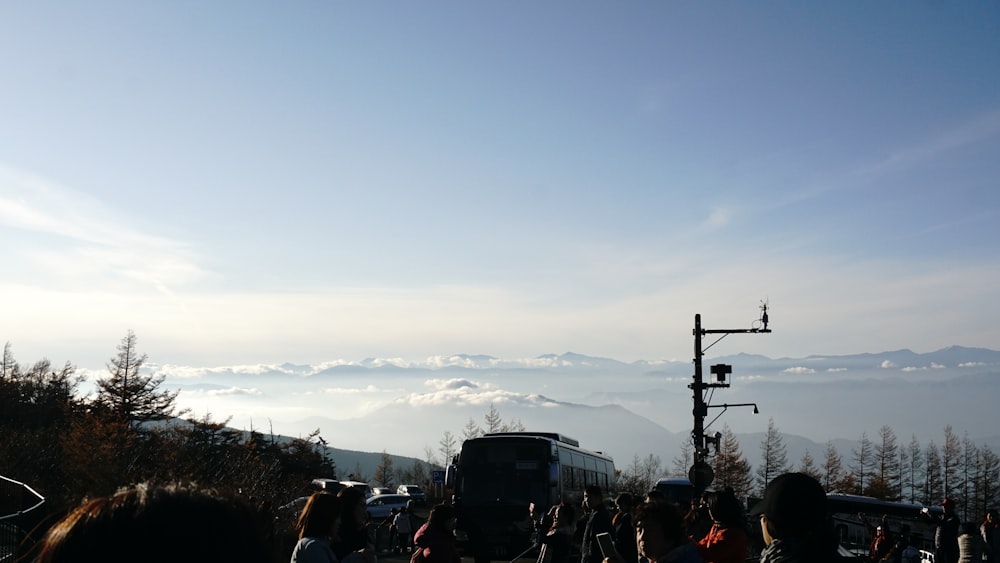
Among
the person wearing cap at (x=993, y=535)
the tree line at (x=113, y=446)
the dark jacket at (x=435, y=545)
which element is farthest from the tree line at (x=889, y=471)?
the dark jacket at (x=435, y=545)

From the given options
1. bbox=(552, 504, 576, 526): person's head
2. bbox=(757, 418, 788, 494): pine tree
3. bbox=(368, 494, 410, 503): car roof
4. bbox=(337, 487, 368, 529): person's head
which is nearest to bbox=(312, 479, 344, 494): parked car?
bbox=(337, 487, 368, 529): person's head

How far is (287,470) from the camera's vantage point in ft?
226

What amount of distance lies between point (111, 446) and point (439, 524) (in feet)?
108

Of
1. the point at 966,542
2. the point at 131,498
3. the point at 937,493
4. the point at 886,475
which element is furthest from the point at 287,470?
the point at 937,493

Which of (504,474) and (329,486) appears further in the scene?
(504,474)

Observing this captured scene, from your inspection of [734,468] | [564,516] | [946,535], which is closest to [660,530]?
[564,516]

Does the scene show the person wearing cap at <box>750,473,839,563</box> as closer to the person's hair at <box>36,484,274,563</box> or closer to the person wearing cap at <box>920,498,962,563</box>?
the person's hair at <box>36,484,274,563</box>

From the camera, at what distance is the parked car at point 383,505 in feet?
156

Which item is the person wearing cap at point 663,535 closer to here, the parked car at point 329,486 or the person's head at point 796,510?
the person's head at point 796,510

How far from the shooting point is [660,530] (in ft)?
20.0

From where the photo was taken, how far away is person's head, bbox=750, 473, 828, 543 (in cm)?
466

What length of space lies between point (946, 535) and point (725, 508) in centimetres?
1115

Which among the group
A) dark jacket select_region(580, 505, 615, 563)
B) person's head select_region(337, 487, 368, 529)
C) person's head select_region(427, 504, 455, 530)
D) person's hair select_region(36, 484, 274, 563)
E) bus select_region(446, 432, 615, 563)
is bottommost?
bus select_region(446, 432, 615, 563)

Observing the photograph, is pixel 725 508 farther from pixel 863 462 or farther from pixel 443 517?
pixel 863 462
